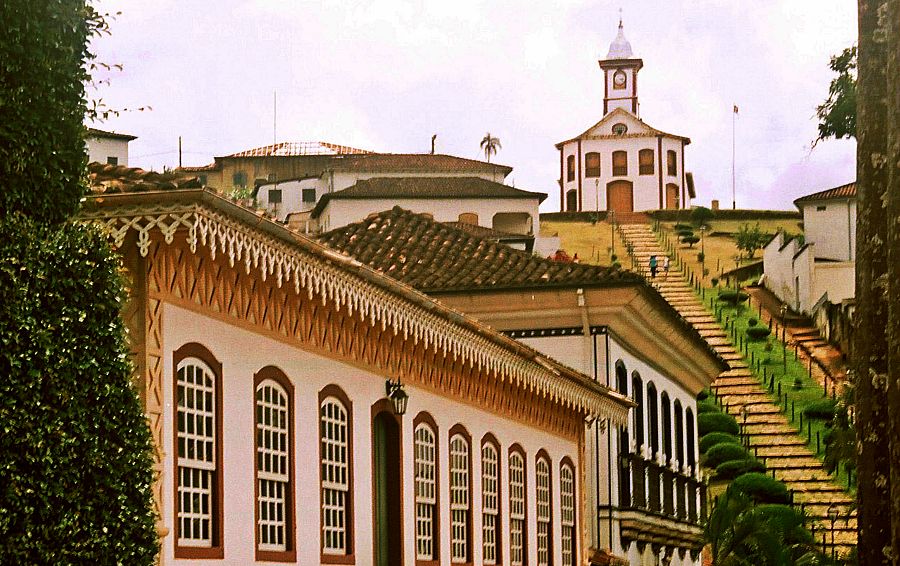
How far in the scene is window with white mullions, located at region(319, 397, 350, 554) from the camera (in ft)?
60.0

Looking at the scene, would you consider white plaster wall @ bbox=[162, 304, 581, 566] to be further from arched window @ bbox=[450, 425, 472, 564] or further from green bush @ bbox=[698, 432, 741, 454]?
green bush @ bbox=[698, 432, 741, 454]

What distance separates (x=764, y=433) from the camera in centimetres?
6253

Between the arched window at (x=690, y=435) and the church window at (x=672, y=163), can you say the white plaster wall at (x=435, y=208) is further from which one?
the arched window at (x=690, y=435)

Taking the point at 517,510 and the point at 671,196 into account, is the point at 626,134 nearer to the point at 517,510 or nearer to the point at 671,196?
the point at 671,196

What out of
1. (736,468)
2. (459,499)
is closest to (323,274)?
(459,499)

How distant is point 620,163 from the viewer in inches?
5177

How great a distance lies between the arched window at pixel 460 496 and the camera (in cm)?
2252

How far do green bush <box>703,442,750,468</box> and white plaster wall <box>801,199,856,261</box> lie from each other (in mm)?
35300

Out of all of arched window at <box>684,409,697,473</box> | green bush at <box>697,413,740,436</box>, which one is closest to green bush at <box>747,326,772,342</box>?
green bush at <box>697,413,740,436</box>

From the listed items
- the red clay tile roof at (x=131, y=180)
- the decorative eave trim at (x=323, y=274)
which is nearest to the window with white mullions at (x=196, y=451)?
the decorative eave trim at (x=323, y=274)

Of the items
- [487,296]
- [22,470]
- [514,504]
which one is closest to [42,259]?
[22,470]

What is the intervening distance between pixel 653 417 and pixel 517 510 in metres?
10.1

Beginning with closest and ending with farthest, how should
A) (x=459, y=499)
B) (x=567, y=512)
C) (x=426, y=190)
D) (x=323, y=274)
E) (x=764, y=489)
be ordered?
1. (x=323, y=274)
2. (x=459, y=499)
3. (x=567, y=512)
4. (x=764, y=489)
5. (x=426, y=190)

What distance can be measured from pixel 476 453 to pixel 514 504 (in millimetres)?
1961
